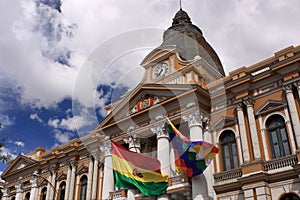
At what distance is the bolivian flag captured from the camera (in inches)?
798

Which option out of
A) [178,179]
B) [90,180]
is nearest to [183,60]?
[178,179]

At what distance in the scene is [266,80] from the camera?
20.2m

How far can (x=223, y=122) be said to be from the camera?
21328mm

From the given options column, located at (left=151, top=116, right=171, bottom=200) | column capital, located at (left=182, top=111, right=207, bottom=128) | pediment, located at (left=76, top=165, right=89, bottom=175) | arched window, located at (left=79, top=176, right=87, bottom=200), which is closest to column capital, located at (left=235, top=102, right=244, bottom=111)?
column capital, located at (left=182, top=111, right=207, bottom=128)

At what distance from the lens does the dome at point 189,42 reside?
28.4 meters

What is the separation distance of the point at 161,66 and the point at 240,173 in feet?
34.9

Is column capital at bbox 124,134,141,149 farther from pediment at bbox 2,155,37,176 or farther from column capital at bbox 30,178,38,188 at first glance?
pediment at bbox 2,155,37,176

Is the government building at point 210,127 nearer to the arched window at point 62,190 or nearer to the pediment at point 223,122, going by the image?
the pediment at point 223,122

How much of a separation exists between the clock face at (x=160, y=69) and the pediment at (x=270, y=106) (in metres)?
8.25

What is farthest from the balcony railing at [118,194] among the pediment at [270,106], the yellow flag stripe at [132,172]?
the pediment at [270,106]

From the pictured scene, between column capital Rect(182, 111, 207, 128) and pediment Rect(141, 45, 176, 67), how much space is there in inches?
266

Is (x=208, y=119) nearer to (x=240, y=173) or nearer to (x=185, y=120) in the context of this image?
(x=185, y=120)

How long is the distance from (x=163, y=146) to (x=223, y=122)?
396 centimetres

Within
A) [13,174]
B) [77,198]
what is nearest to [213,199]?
[77,198]
